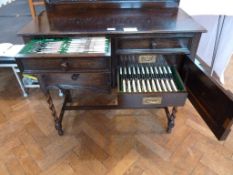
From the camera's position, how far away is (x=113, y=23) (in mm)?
1001

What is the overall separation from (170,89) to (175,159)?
45 cm

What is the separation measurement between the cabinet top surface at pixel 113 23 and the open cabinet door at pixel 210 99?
0.22 metres

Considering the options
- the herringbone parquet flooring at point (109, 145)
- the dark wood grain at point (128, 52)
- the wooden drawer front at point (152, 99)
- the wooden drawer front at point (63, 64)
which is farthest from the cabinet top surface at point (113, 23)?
the herringbone parquet flooring at point (109, 145)

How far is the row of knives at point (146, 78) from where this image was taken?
3.43ft

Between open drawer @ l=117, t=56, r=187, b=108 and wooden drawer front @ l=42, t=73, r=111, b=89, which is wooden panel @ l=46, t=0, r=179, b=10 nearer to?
open drawer @ l=117, t=56, r=187, b=108

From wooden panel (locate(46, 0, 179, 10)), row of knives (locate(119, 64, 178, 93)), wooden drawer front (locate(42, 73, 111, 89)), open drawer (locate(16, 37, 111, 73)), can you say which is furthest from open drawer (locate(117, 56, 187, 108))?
wooden panel (locate(46, 0, 179, 10))

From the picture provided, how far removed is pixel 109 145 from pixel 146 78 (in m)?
0.51

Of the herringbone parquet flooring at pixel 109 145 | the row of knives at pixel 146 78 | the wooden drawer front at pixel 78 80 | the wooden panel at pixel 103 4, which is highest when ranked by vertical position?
the wooden panel at pixel 103 4

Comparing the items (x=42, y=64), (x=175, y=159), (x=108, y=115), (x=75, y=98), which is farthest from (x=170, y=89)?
Result: (x=75, y=98)

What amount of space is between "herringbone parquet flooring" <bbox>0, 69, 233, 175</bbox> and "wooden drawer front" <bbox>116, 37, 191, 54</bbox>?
0.60 m

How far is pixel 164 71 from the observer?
116 centimetres

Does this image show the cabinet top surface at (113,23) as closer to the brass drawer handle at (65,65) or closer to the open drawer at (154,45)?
the open drawer at (154,45)

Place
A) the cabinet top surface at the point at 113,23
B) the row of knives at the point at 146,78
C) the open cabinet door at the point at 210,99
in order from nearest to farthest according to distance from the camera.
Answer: the open cabinet door at the point at 210,99 < the cabinet top surface at the point at 113,23 < the row of knives at the point at 146,78

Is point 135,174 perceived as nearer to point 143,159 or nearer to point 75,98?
point 143,159
